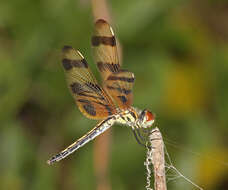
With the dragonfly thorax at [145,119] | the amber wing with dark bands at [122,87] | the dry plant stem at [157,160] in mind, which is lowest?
the dry plant stem at [157,160]

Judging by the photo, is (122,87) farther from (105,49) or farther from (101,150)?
(101,150)

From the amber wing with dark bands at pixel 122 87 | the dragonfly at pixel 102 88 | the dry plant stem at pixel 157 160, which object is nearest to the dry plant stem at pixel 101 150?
the dragonfly at pixel 102 88

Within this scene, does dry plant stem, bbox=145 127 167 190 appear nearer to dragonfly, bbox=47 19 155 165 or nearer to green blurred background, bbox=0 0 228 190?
dragonfly, bbox=47 19 155 165

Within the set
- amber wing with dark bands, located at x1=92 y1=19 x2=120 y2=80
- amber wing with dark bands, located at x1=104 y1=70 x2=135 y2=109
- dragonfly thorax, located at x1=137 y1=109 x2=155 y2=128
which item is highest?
amber wing with dark bands, located at x1=92 y1=19 x2=120 y2=80

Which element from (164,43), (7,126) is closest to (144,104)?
(164,43)

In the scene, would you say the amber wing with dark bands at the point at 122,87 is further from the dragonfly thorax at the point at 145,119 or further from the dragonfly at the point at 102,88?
the dragonfly thorax at the point at 145,119

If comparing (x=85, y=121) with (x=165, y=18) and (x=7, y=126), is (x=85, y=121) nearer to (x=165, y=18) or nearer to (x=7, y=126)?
(x=7, y=126)

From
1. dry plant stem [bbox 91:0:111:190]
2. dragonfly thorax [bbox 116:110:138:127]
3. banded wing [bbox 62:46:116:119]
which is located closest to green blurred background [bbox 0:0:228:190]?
dry plant stem [bbox 91:0:111:190]

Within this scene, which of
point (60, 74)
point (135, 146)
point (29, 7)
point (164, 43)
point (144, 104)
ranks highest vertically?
point (29, 7)
